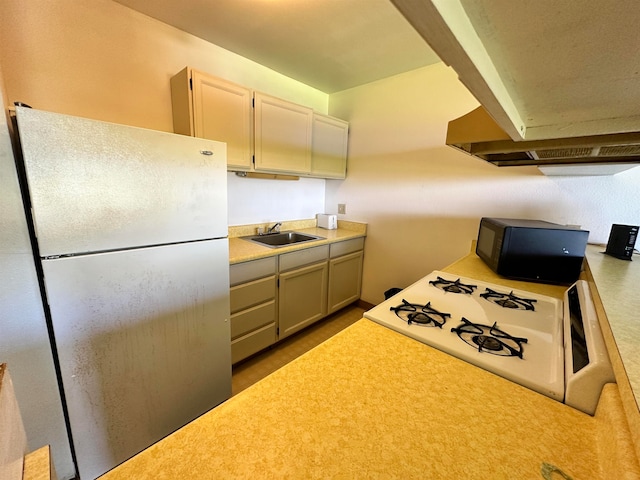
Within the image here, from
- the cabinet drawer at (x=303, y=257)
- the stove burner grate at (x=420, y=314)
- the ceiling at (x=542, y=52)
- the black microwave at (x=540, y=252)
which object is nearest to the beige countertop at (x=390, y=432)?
the stove burner grate at (x=420, y=314)

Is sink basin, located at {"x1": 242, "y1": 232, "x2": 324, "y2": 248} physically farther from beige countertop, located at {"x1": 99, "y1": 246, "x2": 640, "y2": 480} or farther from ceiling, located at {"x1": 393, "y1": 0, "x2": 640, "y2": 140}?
ceiling, located at {"x1": 393, "y1": 0, "x2": 640, "y2": 140}

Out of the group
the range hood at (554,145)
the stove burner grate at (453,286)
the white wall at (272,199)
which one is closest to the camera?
the range hood at (554,145)

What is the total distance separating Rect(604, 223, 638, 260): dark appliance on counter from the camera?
51.0 inches

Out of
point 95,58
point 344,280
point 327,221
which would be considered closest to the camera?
point 95,58

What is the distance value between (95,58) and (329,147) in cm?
179

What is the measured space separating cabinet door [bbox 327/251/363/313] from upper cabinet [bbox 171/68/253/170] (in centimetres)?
125

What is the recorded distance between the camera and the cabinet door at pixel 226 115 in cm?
165

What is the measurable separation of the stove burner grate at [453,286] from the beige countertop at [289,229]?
1106 mm

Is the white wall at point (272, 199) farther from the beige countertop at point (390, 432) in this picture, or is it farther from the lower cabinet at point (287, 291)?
the beige countertop at point (390, 432)

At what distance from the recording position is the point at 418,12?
12.0 inches

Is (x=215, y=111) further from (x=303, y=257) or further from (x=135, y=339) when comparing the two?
(x=135, y=339)

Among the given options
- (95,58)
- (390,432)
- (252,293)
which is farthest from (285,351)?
(95,58)

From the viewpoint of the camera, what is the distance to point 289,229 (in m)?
2.68

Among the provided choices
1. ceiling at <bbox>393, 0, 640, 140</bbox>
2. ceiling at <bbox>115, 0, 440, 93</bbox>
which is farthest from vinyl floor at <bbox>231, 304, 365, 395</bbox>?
ceiling at <bbox>115, 0, 440, 93</bbox>
